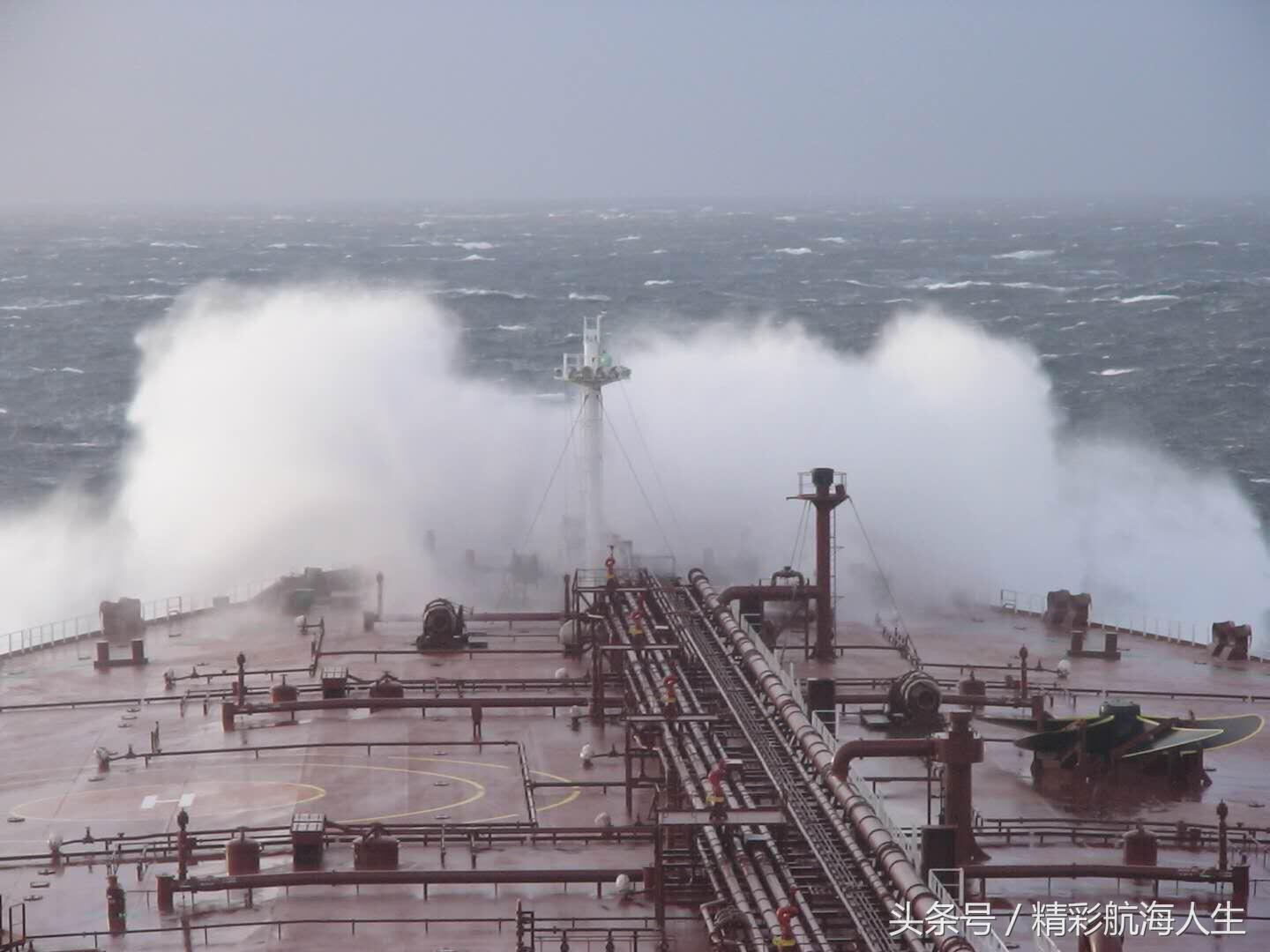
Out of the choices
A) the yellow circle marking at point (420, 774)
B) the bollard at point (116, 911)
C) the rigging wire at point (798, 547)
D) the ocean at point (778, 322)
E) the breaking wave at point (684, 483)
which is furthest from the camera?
the ocean at point (778, 322)

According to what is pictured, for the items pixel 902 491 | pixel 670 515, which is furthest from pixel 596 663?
pixel 902 491

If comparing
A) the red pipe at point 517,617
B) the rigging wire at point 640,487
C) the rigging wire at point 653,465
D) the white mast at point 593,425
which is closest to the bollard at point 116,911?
the red pipe at point 517,617

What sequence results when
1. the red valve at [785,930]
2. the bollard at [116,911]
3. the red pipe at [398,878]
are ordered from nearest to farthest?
the red valve at [785,930], the bollard at [116,911], the red pipe at [398,878]

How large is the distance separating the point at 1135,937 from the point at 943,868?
438cm

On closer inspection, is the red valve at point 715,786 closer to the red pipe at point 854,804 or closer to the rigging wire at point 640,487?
the red pipe at point 854,804

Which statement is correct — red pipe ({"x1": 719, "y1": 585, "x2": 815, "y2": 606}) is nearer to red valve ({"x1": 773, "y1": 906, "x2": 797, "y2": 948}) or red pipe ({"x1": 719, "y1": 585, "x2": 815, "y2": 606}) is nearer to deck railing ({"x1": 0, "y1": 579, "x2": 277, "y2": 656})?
deck railing ({"x1": 0, "y1": 579, "x2": 277, "y2": 656})

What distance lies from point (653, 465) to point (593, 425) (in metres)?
20.1

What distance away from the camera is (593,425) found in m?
58.3

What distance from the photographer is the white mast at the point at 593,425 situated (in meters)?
57.1

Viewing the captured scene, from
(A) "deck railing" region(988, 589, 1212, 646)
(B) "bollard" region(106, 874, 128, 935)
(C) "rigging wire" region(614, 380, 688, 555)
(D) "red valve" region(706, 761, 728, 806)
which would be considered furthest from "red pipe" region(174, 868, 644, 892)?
(C) "rigging wire" region(614, 380, 688, 555)

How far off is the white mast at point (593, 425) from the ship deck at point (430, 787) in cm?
366

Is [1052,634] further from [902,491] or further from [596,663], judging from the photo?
[902,491]

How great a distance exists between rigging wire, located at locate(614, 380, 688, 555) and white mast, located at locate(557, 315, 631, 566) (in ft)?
46.4

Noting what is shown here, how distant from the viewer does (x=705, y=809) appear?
32812mm
